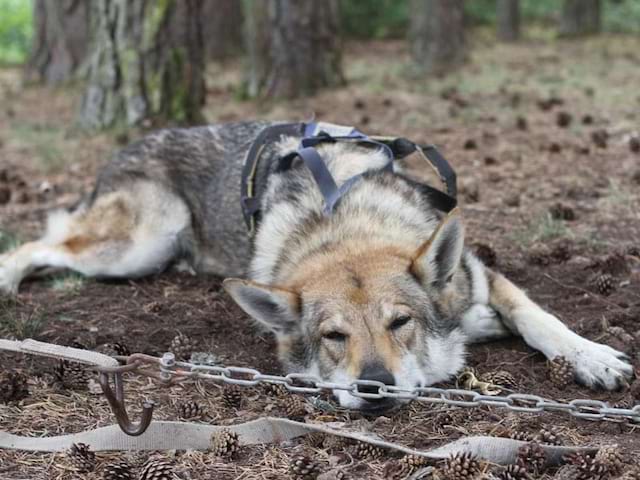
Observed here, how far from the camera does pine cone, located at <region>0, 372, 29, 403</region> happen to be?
152 inches

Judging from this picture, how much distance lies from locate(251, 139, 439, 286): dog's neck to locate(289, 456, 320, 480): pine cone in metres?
1.24

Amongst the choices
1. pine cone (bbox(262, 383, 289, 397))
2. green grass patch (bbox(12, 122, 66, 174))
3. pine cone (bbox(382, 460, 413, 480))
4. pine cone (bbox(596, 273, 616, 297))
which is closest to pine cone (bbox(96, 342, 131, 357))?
pine cone (bbox(262, 383, 289, 397))

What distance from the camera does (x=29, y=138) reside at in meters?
10.6

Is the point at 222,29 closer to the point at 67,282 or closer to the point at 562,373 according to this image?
the point at 67,282

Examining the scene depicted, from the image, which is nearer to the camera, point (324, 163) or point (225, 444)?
point (225, 444)

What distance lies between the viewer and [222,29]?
762 inches

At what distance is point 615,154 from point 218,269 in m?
4.40

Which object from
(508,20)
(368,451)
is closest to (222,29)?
(508,20)

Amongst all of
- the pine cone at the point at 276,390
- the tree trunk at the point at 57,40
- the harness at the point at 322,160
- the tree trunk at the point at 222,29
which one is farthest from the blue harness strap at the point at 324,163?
the tree trunk at the point at 222,29

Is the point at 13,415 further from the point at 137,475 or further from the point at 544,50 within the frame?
the point at 544,50

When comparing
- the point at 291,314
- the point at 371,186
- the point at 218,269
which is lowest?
the point at 218,269

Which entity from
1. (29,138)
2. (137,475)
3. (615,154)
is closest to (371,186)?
(137,475)

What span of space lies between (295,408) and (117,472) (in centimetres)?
91

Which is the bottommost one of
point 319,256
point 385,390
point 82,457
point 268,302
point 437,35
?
point 82,457
